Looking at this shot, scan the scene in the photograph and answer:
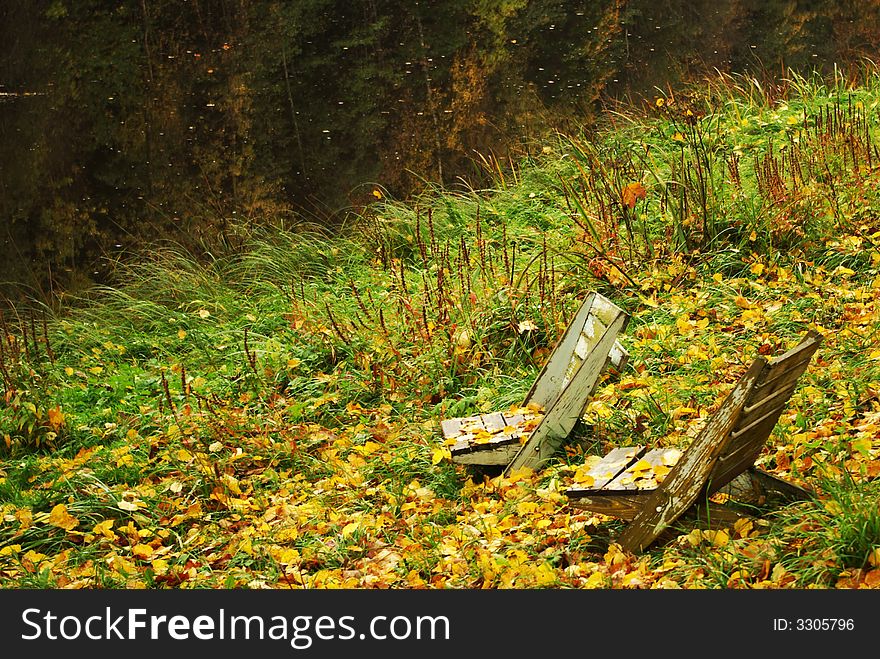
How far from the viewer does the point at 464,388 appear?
545cm

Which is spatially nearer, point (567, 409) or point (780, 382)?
point (780, 382)

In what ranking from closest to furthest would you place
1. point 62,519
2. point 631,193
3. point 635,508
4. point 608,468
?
point 635,508, point 608,468, point 62,519, point 631,193

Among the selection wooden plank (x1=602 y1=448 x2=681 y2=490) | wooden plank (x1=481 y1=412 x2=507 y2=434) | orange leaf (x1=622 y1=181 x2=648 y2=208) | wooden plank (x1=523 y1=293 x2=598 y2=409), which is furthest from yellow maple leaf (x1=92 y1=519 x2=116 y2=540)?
orange leaf (x1=622 y1=181 x2=648 y2=208)

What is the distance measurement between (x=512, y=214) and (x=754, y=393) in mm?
5547

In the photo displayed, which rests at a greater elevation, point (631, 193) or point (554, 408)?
point (631, 193)

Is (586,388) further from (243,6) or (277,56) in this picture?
(243,6)

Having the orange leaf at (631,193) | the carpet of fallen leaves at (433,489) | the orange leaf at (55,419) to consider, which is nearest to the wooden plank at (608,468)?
the carpet of fallen leaves at (433,489)

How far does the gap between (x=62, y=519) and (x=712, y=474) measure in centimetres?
311

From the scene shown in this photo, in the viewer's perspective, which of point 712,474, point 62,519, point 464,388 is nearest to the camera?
point 712,474

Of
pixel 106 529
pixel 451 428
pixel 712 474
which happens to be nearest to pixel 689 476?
pixel 712 474

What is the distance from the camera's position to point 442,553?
3.79 m

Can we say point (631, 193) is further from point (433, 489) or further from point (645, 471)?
point (645, 471)

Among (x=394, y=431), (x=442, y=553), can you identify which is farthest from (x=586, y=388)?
(x=394, y=431)

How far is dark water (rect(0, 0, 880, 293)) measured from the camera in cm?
1188
